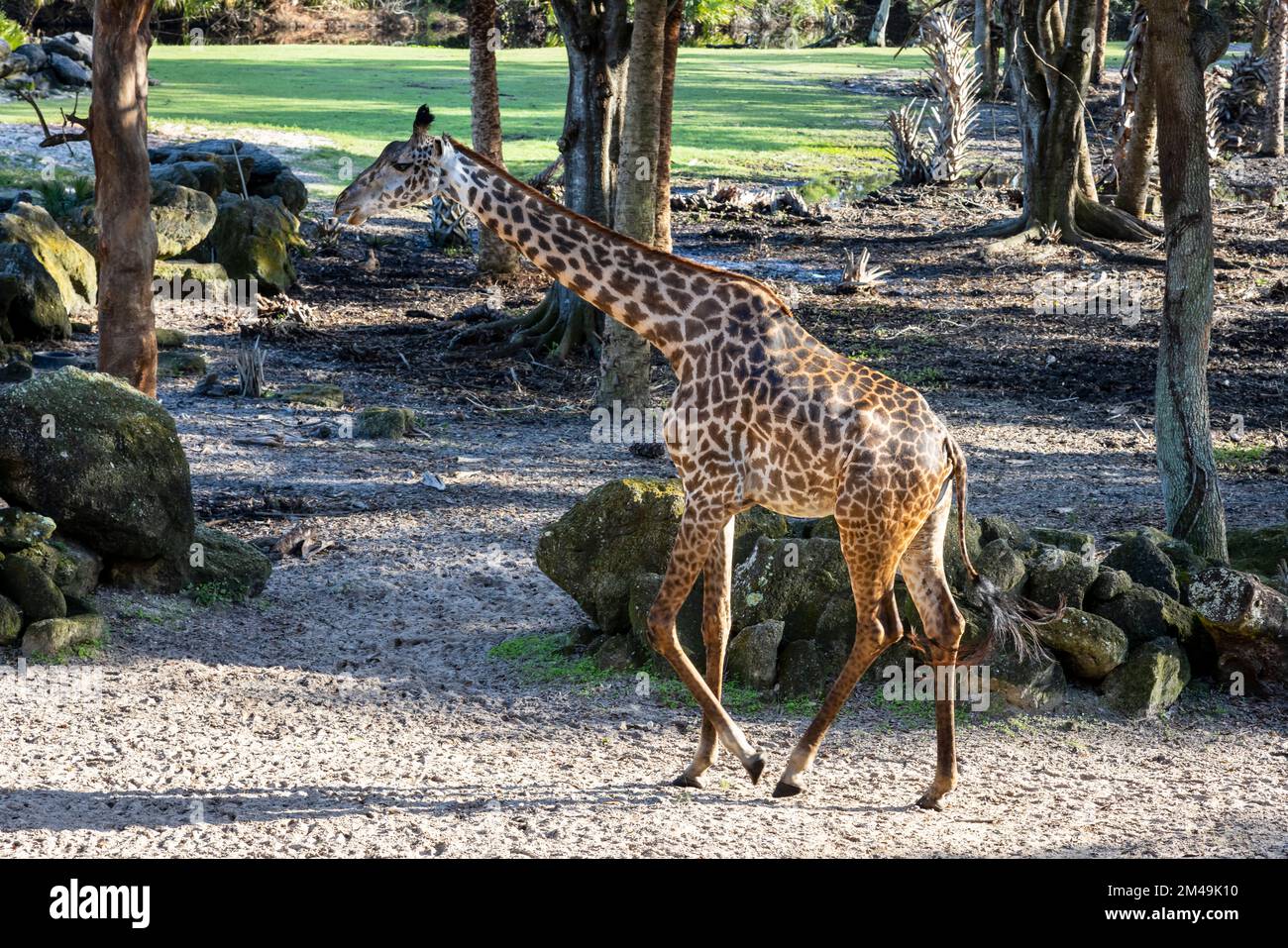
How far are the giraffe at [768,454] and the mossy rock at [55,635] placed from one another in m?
3.53

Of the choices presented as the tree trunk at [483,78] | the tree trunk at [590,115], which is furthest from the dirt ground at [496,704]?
the tree trunk at [483,78]

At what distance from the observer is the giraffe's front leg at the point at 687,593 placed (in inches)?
260

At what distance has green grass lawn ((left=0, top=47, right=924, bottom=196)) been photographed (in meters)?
30.0

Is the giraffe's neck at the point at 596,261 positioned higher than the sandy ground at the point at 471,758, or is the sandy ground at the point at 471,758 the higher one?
the giraffe's neck at the point at 596,261

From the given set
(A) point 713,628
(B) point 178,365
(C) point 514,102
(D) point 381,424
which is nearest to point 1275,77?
(C) point 514,102

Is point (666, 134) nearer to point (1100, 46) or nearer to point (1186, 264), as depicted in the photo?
point (1186, 264)

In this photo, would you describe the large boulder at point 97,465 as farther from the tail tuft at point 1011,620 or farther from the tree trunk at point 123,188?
the tail tuft at point 1011,620

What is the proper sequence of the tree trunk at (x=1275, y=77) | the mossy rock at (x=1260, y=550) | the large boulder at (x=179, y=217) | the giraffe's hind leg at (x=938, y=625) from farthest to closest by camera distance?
the tree trunk at (x=1275, y=77), the large boulder at (x=179, y=217), the mossy rock at (x=1260, y=550), the giraffe's hind leg at (x=938, y=625)

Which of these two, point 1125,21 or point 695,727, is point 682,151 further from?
point 1125,21

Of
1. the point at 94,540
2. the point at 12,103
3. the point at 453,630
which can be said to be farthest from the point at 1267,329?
the point at 12,103

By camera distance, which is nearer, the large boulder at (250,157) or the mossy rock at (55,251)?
the mossy rock at (55,251)

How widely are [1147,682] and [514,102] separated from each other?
31.3 meters

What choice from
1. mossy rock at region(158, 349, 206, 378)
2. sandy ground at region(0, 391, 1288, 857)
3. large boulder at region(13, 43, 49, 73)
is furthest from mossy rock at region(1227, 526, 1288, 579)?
large boulder at region(13, 43, 49, 73)

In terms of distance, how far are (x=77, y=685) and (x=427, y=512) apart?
3699mm
